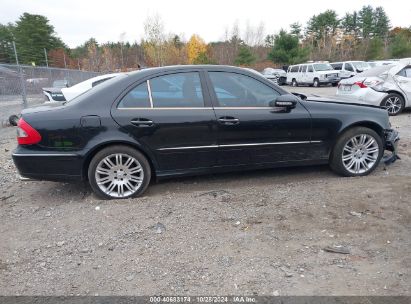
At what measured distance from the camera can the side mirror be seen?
452 cm

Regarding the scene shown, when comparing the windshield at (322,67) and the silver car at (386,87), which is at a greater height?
the windshield at (322,67)

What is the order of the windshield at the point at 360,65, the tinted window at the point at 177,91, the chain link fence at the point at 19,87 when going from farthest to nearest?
1. the windshield at the point at 360,65
2. the chain link fence at the point at 19,87
3. the tinted window at the point at 177,91

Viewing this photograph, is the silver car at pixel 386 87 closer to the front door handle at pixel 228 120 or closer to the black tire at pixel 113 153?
the front door handle at pixel 228 120

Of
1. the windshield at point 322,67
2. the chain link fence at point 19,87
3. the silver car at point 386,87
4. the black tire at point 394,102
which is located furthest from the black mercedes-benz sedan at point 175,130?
the windshield at point 322,67

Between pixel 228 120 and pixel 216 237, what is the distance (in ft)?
5.11

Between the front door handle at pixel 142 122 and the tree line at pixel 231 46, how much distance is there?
3200 cm

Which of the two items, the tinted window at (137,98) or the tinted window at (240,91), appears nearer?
the tinted window at (137,98)

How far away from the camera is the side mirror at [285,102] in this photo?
4520 mm

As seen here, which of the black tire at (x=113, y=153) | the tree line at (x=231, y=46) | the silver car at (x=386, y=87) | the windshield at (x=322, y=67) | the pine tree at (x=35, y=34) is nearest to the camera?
the black tire at (x=113, y=153)

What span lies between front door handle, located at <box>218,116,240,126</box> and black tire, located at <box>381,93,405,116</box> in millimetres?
7141

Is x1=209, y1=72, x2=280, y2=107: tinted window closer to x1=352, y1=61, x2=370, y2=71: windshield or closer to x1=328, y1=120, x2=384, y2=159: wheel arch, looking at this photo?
x1=328, y1=120, x2=384, y2=159: wheel arch

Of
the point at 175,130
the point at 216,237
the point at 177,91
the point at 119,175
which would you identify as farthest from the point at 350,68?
the point at 216,237

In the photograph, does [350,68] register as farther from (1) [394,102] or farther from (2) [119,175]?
(2) [119,175]

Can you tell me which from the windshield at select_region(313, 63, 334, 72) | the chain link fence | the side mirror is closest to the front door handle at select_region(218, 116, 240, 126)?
the side mirror
